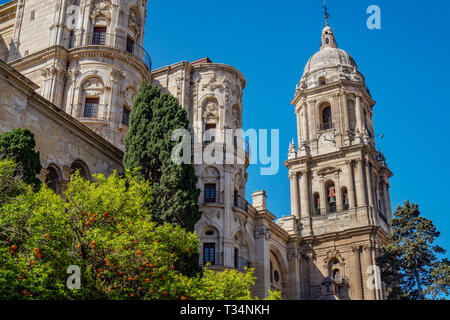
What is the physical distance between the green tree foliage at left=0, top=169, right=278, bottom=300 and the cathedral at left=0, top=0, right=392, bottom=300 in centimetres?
829

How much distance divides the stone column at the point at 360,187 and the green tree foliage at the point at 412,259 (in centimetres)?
1078

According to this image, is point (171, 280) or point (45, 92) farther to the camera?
point (45, 92)

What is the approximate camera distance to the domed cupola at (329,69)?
56.3 m

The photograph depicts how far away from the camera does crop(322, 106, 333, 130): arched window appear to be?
179 ft

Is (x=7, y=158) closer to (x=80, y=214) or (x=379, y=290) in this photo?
(x=80, y=214)

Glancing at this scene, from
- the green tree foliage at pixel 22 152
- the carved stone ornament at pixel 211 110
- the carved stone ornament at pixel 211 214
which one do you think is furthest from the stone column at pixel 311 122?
the green tree foliage at pixel 22 152

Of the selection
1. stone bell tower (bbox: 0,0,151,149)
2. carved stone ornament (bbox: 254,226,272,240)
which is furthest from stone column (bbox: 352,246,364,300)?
stone bell tower (bbox: 0,0,151,149)

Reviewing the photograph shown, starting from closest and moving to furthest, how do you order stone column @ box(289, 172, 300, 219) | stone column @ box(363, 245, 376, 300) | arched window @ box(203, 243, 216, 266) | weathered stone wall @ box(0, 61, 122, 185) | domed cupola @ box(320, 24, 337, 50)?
weathered stone wall @ box(0, 61, 122, 185)
arched window @ box(203, 243, 216, 266)
stone column @ box(363, 245, 376, 300)
stone column @ box(289, 172, 300, 219)
domed cupola @ box(320, 24, 337, 50)

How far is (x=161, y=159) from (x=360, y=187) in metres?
27.5

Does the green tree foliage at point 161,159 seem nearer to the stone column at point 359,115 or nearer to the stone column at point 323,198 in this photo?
the stone column at point 323,198

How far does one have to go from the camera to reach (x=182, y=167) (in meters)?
25.3

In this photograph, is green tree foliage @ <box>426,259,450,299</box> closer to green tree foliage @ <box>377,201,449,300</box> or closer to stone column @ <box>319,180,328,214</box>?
green tree foliage @ <box>377,201,449,300</box>
